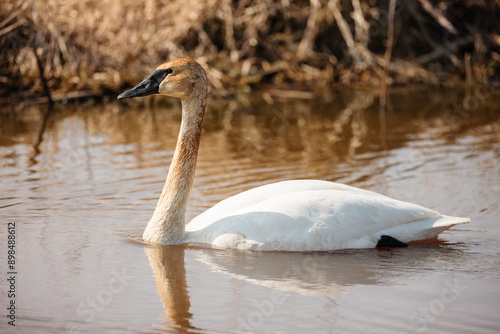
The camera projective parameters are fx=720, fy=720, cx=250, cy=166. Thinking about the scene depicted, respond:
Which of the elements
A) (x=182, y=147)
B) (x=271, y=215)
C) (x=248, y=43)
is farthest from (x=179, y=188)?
(x=248, y=43)

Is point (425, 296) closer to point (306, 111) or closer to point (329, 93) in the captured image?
point (306, 111)

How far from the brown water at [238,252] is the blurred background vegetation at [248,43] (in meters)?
2.15

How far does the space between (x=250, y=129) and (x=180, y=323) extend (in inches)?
278

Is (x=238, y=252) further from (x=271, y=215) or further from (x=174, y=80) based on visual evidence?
(x=174, y=80)

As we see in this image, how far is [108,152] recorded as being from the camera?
9.23m

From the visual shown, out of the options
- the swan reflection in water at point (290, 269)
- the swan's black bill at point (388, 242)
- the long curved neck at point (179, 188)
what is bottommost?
the swan reflection in water at point (290, 269)

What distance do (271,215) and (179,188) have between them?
0.84m

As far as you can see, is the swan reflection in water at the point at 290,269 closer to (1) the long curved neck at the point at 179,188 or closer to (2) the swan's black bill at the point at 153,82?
(1) the long curved neck at the point at 179,188

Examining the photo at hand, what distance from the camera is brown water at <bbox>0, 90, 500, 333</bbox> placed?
4344mm

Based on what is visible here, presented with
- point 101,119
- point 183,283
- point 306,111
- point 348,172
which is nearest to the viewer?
point 183,283

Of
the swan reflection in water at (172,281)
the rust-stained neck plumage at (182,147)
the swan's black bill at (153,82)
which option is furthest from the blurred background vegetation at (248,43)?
the swan reflection in water at (172,281)

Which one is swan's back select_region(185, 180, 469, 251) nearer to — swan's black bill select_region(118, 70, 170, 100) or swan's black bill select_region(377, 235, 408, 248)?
swan's black bill select_region(377, 235, 408, 248)

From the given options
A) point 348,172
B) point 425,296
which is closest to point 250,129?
point 348,172

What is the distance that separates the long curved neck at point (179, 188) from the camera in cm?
570
